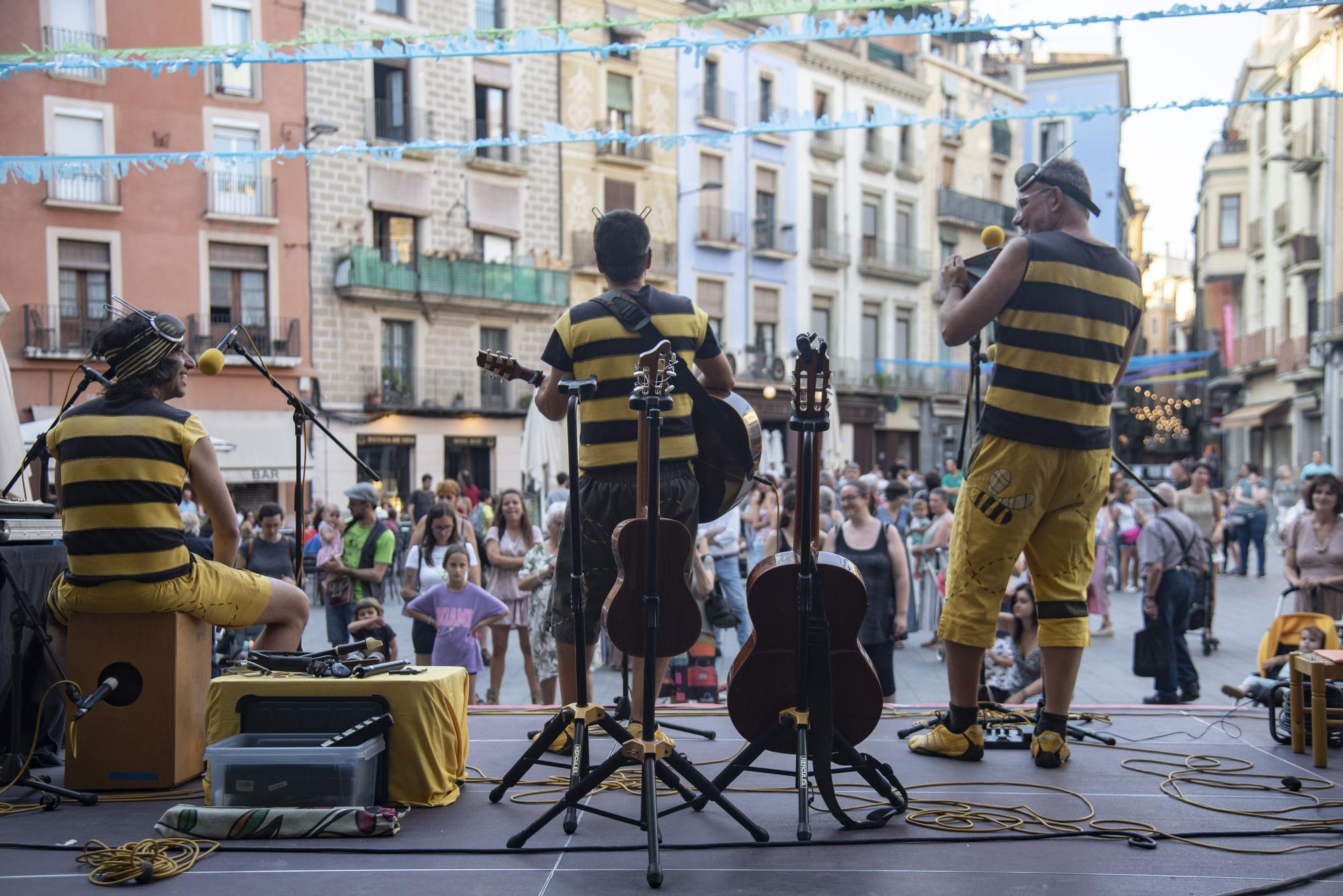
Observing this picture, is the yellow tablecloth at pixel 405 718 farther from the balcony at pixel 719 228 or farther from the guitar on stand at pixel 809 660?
the balcony at pixel 719 228

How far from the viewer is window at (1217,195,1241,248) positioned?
45.6 meters

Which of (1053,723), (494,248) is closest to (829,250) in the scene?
(494,248)

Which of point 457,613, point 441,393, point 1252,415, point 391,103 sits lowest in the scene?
point 457,613

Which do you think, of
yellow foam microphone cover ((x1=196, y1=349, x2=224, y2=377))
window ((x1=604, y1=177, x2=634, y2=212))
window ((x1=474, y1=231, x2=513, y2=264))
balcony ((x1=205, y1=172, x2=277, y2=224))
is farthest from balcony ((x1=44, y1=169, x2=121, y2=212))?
yellow foam microphone cover ((x1=196, y1=349, x2=224, y2=377))

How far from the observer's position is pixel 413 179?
27.8 metres

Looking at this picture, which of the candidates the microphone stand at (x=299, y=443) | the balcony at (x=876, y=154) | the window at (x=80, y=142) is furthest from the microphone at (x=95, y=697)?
the balcony at (x=876, y=154)

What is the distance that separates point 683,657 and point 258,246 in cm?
2126

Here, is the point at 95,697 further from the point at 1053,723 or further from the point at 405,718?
the point at 1053,723

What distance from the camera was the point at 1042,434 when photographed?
409 centimetres

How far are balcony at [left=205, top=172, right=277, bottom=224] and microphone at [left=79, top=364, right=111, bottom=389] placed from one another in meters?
22.5

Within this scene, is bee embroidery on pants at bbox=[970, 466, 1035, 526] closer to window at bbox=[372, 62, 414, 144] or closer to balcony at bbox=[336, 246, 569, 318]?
balcony at bbox=[336, 246, 569, 318]

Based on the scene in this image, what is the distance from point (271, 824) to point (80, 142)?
79.2 feet

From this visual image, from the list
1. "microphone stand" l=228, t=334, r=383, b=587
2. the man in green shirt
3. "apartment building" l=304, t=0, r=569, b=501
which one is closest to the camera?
"microphone stand" l=228, t=334, r=383, b=587

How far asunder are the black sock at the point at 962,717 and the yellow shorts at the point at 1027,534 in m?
0.25
